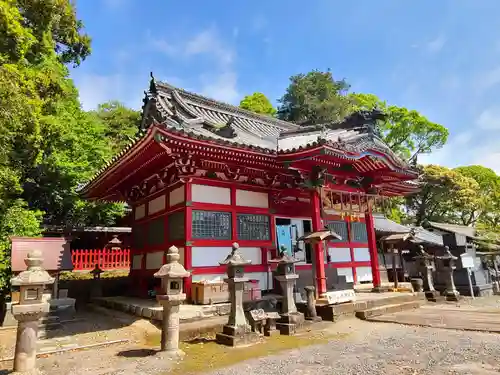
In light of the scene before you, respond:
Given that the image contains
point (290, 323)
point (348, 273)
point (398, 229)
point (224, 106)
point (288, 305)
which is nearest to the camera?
point (290, 323)

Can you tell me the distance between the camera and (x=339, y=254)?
47.4 feet

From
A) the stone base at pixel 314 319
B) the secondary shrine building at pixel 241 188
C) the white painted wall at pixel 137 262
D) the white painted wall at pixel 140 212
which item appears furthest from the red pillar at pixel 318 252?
the white painted wall at pixel 137 262

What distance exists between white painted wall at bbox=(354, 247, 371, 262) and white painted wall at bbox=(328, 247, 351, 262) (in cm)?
55

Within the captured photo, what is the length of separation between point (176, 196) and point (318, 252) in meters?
4.98

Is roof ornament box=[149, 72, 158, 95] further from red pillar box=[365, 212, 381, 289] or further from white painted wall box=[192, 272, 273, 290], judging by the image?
red pillar box=[365, 212, 381, 289]

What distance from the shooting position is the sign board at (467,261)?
1498 cm

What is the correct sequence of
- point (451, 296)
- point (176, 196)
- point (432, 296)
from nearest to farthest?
point (176, 196)
point (432, 296)
point (451, 296)

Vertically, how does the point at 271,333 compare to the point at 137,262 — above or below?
below

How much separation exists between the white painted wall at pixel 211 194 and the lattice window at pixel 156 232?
2.12 meters

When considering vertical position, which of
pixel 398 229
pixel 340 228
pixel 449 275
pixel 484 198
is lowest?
pixel 449 275

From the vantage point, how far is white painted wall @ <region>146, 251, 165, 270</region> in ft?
39.6

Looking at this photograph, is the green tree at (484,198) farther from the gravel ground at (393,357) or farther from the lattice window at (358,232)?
the gravel ground at (393,357)

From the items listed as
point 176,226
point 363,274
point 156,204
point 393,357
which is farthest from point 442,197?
point 393,357

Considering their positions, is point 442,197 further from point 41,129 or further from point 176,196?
point 41,129
